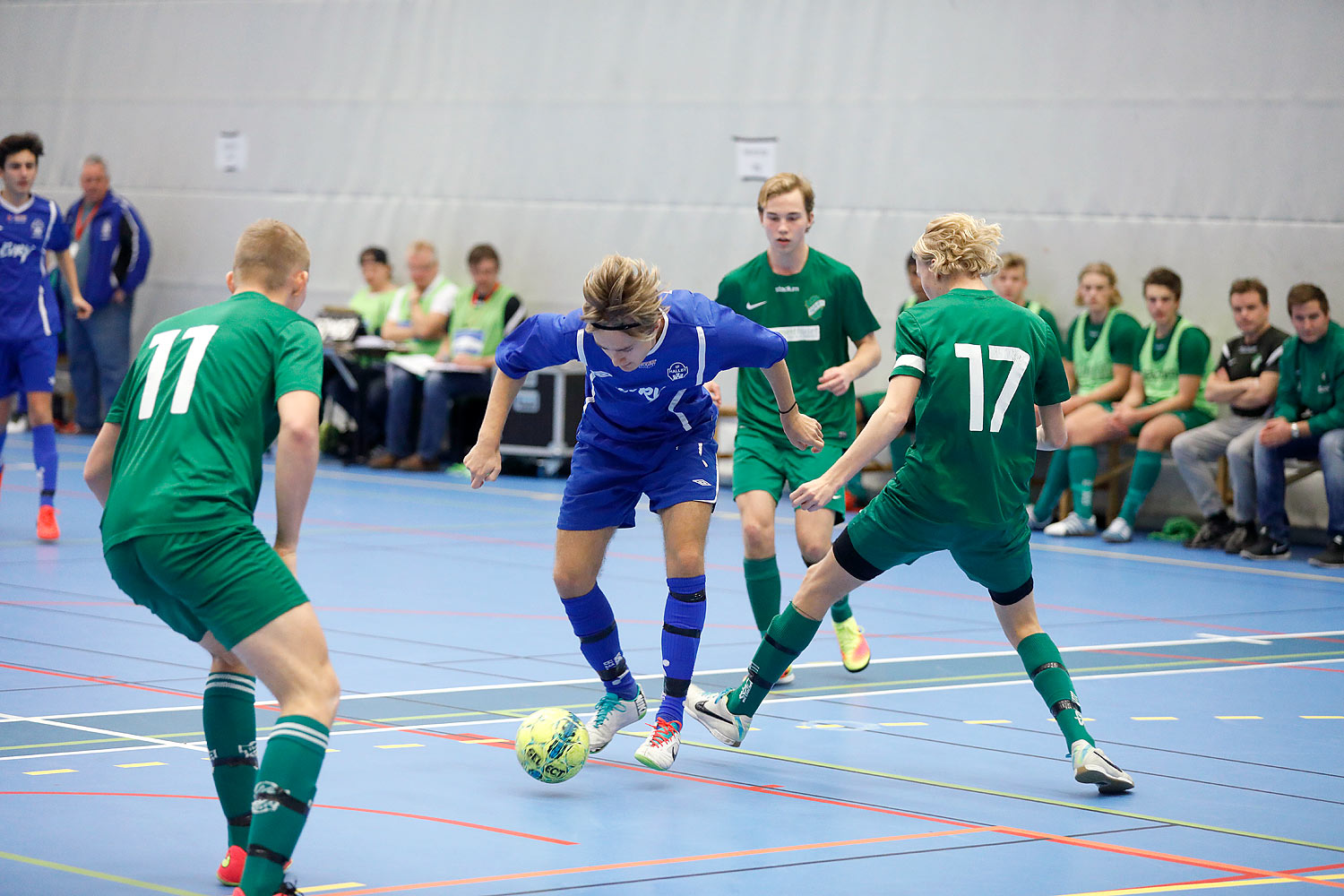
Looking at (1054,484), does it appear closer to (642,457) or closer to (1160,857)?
A: (642,457)

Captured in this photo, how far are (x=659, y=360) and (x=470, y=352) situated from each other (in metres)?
11.0

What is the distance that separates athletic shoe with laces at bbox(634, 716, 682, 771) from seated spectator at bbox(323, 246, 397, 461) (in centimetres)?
1157

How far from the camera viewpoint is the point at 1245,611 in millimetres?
9789

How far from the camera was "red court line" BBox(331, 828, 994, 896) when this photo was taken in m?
4.43

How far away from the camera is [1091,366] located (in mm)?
13641

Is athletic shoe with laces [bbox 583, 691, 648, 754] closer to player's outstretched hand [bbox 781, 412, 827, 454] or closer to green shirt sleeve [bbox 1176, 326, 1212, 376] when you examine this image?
player's outstretched hand [bbox 781, 412, 827, 454]

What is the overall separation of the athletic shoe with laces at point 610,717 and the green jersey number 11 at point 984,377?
1567 millimetres

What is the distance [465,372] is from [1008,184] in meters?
5.36

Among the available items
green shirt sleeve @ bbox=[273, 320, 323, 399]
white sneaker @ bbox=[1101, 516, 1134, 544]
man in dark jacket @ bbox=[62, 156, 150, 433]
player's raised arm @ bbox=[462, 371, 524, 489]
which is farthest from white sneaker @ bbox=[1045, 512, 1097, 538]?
man in dark jacket @ bbox=[62, 156, 150, 433]

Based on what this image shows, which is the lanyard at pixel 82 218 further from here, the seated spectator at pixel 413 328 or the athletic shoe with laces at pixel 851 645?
the athletic shoe with laces at pixel 851 645

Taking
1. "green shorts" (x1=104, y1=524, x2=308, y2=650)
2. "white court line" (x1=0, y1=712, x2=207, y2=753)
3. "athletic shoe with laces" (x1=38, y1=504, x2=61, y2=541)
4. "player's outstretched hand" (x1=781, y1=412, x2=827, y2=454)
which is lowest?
"athletic shoe with laces" (x1=38, y1=504, x2=61, y2=541)

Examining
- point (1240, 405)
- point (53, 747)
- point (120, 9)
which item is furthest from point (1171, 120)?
point (120, 9)

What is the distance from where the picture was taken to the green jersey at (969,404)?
5691 mm

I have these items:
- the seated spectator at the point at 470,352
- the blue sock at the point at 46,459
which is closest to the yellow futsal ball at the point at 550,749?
the blue sock at the point at 46,459
